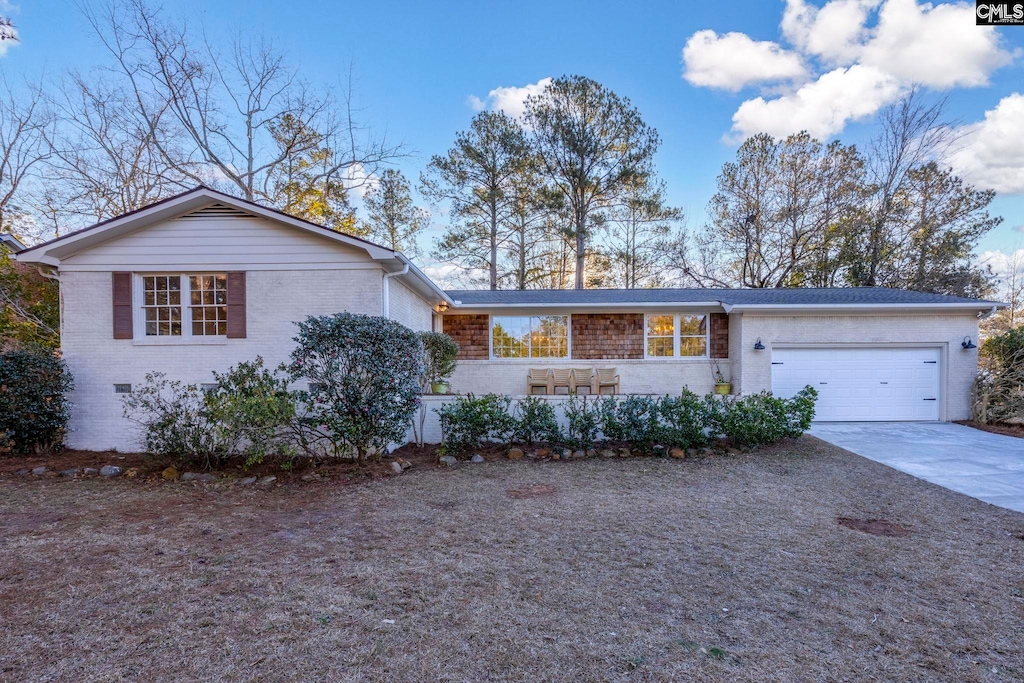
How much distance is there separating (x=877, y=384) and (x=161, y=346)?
1402 cm

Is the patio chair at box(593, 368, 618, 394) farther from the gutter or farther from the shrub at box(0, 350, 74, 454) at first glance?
the shrub at box(0, 350, 74, 454)

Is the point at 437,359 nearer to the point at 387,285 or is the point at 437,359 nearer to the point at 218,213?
the point at 387,285

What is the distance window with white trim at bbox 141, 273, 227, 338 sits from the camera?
773 centimetres

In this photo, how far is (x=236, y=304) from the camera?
24.8 ft

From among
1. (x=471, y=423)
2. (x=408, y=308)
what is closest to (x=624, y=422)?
(x=471, y=423)

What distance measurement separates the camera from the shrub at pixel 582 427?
7.66m

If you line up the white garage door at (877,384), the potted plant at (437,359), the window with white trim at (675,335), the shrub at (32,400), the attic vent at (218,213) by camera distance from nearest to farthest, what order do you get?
the shrub at (32,400) → the attic vent at (218,213) → the potted plant at (437,359) → the white garage door at (877,384) → the window with white trim at (675,335)

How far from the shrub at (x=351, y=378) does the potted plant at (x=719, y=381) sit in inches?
307

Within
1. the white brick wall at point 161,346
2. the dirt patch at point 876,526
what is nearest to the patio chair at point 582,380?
the white brick wall at point 161,346

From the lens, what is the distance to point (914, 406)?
10.4 metres

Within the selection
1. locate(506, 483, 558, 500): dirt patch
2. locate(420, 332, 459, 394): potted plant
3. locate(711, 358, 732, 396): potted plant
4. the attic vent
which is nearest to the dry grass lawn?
locate(506, 483, 558, 500): dirt patch

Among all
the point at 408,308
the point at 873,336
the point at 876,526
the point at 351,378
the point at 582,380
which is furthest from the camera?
the point at 582,380

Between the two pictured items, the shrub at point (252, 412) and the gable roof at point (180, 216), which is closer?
the shrub at point (252, 412)

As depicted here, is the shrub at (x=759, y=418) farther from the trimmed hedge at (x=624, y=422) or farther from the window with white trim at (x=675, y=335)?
the window with white trim at (x=675, y=335)
